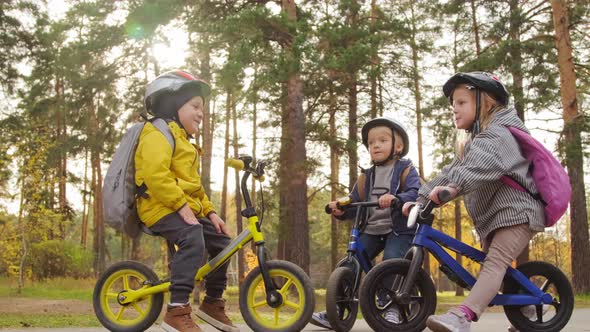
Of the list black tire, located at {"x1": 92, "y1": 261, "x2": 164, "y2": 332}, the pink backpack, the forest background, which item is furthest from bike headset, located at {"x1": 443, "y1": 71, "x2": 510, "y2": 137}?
the forest background

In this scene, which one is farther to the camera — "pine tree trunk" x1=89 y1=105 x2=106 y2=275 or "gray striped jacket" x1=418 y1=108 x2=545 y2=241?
"pine tree trunk" x1=89 y1=105 x2=106 y2=275

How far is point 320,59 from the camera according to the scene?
1343cm

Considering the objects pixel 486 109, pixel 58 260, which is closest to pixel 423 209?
pixel 486 109

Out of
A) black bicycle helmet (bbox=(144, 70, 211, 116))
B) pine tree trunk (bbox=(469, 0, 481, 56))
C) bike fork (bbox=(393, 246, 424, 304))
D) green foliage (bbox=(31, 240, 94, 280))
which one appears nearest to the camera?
bike fork (bbox=(393, 246, 424, 304))

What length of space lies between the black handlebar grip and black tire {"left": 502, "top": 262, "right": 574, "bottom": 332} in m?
0.76

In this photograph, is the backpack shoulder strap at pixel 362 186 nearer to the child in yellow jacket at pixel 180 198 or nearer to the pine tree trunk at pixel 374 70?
the child in yellow jacket at pixel 180 198

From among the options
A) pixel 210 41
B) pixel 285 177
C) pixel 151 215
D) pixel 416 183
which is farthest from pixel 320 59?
pixel 151 215

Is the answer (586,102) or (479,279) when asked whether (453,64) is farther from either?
(479,279)

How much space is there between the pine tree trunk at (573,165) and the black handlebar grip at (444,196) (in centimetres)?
1078

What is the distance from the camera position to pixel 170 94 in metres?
4.60

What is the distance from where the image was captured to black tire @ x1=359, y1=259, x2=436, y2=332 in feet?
13.1

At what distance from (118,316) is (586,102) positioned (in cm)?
1690

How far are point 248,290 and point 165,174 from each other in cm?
99

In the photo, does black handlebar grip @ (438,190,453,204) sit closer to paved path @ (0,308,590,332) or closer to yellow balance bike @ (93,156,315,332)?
yellow balance bike @ (93,156,315,332)
